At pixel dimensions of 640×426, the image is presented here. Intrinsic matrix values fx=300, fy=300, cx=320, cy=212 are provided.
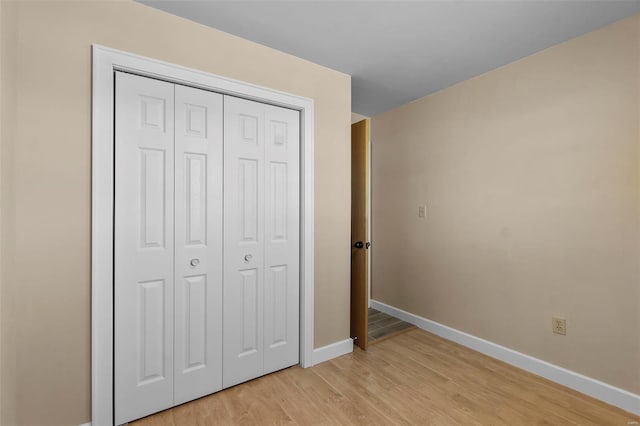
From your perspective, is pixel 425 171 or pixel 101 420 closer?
pixel 101 420

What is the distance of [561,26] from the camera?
1987mm

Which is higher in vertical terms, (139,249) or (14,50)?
(14,50)

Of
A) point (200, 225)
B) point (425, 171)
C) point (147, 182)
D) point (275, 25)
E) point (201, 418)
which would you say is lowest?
point (201, 418)

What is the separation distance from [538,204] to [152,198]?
2.78 metres

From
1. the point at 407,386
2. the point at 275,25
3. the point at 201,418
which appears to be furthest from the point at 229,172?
the point at 407,386

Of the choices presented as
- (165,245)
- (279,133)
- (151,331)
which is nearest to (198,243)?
(165,245)

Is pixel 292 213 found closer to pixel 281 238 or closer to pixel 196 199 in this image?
pixel 281 238

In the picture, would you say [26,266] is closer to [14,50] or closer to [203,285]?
[203,285]

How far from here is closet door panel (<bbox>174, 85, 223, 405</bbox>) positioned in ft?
6.32

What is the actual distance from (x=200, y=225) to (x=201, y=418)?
46.3 inches

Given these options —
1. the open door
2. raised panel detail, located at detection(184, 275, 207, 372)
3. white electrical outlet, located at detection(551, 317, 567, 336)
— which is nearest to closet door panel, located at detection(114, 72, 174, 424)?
raised panel detail, located at detection(184, 275, 207, 372)

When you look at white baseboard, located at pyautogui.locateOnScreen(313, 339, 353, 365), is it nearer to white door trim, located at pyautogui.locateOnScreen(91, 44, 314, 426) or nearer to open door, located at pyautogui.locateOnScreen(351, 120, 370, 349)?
open door, located at pyautogui.locateOnScreen(351, 120, 370, 349)

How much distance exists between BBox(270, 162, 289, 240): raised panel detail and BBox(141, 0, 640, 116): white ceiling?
0.90m

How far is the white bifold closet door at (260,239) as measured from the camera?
2119 mm
